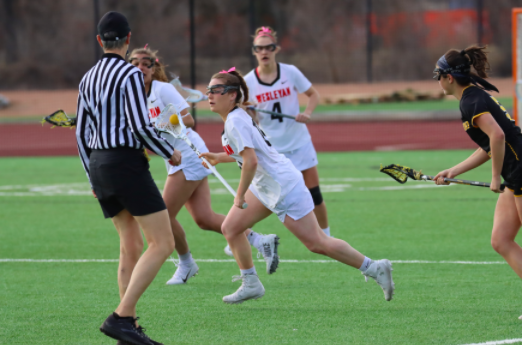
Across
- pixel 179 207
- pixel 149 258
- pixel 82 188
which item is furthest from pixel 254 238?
pixel 82 188

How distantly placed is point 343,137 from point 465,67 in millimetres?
19285

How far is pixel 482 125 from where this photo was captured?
4.85 m

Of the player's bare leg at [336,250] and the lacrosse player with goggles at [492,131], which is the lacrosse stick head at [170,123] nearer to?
the player's bare leg at [336,250]

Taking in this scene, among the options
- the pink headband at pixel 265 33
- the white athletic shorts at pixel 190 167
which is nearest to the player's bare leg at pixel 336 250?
the white athletic shorts at pixel 190 167

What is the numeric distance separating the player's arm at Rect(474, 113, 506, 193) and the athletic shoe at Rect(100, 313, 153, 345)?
8.35 feet

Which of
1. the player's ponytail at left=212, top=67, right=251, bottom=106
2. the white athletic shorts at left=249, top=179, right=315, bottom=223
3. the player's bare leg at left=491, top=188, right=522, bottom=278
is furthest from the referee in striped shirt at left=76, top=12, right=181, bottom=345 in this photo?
the player's bare leg at left=491, top=188, right=522, bottom=278

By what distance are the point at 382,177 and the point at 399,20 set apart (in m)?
31.0

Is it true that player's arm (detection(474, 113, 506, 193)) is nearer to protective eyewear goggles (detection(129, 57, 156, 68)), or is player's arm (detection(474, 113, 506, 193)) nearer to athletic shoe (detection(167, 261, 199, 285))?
athletic shoe (detection(167, 261, 199, 285))

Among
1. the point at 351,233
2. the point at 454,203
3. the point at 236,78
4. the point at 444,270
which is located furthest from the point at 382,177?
the point at 236,78

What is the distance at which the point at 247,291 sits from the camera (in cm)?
570

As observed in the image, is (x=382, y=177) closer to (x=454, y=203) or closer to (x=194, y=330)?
(x=454, y=203)

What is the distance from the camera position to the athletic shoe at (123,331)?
14.7ft

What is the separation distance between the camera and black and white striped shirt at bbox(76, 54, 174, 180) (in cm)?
455

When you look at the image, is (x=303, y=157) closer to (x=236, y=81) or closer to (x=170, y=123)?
(x=170, y=123)
